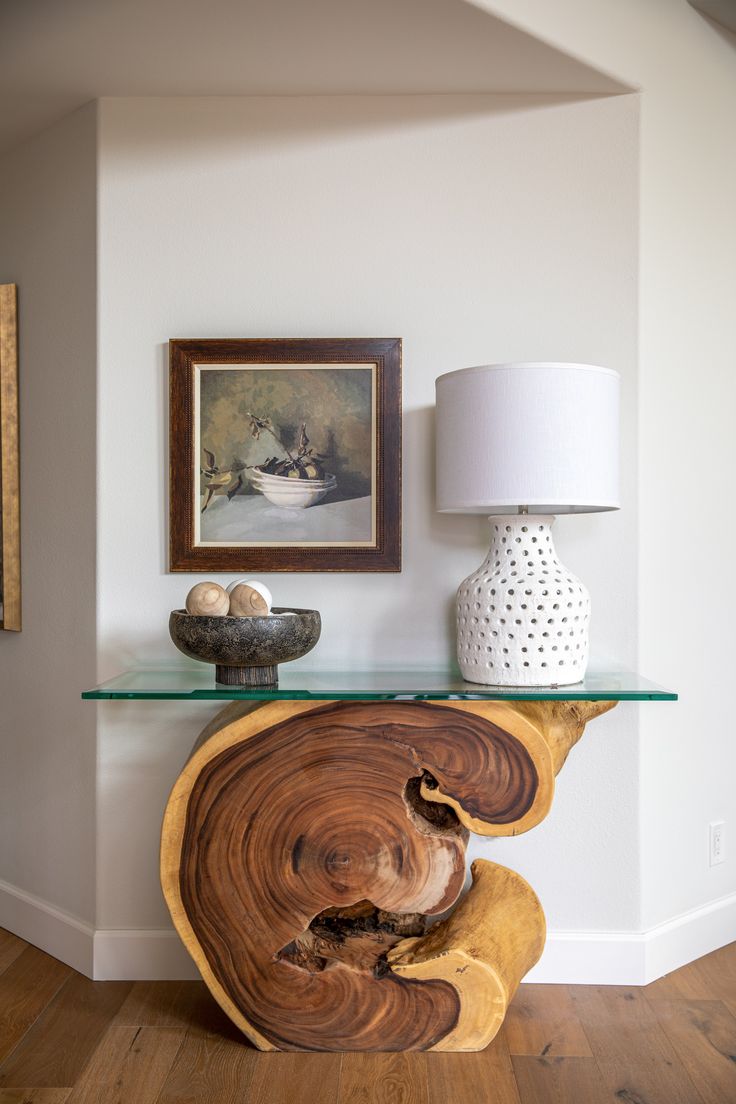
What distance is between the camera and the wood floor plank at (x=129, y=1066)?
1842 millimetres

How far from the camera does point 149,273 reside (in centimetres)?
242

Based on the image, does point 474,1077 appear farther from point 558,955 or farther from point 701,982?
point 701,982

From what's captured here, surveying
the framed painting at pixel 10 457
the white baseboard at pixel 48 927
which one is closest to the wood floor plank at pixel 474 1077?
the white baseboard at pixel 48 927

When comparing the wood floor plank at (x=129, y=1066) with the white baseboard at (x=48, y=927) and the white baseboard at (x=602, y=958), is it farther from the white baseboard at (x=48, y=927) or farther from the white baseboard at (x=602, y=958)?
the white baseboard at (x=602, y=958)

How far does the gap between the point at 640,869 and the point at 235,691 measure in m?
1.22

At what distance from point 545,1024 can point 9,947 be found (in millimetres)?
1523

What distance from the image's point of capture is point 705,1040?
2.05m

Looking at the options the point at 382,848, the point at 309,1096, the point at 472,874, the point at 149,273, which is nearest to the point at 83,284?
the point at 149,273

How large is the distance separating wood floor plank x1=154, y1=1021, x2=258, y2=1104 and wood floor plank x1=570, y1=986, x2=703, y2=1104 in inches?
30.0

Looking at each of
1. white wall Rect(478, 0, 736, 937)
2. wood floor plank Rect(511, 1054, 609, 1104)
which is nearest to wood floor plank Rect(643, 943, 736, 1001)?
white wall Rect(478, 0, 736, 937)

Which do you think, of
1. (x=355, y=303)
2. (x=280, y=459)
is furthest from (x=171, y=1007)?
(x=355, y=303)

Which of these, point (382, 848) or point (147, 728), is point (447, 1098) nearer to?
point (382, 848)

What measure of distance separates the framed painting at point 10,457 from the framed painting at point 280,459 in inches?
23.4

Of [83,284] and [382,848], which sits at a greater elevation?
[83,284]
